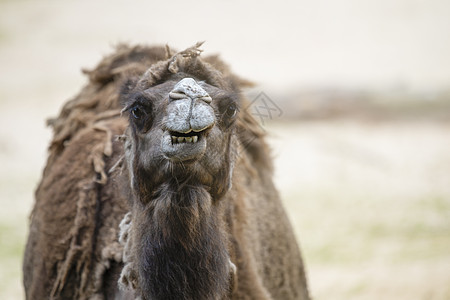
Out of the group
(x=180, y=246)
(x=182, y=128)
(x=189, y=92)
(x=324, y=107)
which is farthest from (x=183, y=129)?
(x=324, y=107)

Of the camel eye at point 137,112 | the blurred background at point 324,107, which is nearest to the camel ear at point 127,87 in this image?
the camel eye at point 137,112

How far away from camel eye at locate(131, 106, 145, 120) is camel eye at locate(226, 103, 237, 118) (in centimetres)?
41

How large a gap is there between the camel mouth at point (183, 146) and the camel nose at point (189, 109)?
42 mm

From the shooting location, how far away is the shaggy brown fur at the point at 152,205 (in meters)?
2.99

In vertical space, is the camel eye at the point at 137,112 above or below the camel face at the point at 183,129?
above

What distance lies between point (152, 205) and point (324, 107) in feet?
45.2

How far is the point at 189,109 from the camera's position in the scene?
275 centimetres

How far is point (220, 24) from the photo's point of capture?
2603 centimetres

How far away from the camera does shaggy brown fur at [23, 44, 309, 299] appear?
2.99 metres

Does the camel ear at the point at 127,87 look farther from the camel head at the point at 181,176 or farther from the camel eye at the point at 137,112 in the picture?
the camel eye at the point at 137,112

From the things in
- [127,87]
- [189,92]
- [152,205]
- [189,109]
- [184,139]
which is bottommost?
[152,205]

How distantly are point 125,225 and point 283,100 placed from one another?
13685 mm

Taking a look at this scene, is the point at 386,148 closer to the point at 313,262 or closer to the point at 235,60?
the point at 313,262

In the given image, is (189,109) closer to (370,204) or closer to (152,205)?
(152,205)
